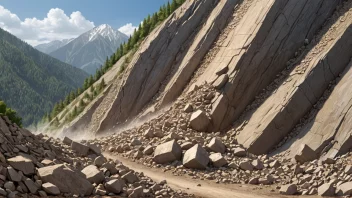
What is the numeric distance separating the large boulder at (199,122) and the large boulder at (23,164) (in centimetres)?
1586

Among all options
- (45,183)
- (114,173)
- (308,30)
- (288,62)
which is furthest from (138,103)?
(45,183)

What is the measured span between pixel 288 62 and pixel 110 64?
36944 millimetres

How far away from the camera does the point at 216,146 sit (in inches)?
910

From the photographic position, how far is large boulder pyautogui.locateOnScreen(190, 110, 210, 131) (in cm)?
2673

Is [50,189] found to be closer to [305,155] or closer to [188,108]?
[305,155]

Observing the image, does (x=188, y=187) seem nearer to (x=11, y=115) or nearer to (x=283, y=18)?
(x=283, y=18)

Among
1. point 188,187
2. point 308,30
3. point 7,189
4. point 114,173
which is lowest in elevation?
point 188,187

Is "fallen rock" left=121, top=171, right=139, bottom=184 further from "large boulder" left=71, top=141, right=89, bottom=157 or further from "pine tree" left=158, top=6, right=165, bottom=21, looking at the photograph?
"pine tree" left=158, top=6, right=165, bottom=21

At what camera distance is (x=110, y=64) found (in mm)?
59031

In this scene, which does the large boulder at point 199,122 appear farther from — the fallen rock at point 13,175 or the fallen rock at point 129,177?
the fallen rock at point 13,175

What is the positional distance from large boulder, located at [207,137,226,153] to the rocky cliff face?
225 cm

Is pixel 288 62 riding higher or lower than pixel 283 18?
lower

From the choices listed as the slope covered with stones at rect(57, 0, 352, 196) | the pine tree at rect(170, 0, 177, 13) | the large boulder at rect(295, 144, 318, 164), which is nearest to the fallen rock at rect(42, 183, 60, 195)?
the slope covered with stones at rect(57, 0, 352, 196)

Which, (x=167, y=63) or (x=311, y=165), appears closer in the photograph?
(x=311, y=165)
